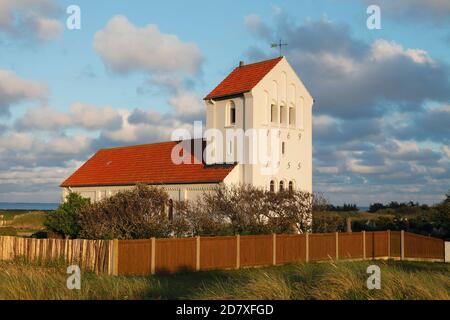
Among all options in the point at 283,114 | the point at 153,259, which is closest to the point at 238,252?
the point at 153,259

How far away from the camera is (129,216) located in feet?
103

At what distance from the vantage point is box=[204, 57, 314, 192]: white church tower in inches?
1655

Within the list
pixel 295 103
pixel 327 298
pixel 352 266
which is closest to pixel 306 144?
pixel 295 103

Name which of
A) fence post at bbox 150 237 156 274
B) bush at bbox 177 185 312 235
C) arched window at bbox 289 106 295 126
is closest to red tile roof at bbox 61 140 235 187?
bush at bbox 177 185 312 235

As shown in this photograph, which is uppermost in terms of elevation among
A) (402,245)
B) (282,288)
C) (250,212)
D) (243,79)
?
(243,79)

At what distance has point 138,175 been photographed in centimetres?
5119

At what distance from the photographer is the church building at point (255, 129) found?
42009mm

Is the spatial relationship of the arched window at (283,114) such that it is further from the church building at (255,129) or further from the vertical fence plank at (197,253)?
the vertical fence plank at (197,253)

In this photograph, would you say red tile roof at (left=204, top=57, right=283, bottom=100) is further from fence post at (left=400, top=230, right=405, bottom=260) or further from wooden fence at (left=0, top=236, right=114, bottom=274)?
wooden fence at (left=0, top=236, right=114, bottom=274)

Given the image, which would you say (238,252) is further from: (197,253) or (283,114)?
(283,114)

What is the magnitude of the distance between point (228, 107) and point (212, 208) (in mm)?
10698

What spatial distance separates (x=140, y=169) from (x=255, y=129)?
563 inches

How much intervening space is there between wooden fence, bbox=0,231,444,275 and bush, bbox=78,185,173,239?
458cm
